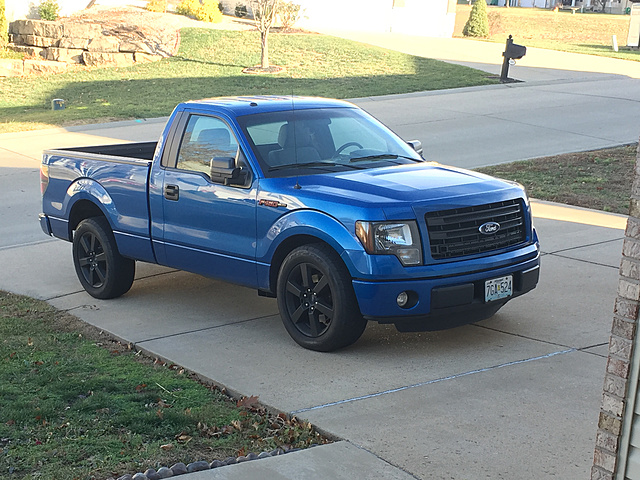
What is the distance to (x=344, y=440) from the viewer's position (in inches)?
205

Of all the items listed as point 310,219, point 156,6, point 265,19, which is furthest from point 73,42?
point 310,219

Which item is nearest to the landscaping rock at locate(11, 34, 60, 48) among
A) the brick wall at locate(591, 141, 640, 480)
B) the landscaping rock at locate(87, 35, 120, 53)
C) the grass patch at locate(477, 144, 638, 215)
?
the landscaping rock at locate(87, 35, 120, 53)

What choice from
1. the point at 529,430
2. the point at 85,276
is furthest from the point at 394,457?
the point at 85,276

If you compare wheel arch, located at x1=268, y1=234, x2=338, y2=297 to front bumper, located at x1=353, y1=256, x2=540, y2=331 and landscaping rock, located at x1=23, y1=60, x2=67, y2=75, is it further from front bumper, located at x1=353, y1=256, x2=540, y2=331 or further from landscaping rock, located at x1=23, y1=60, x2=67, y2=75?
landscaping rock, located at x1=23, y1=60, x2=67, y2=75

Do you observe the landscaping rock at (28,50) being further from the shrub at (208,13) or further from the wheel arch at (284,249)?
the wheel arch at (284,249)

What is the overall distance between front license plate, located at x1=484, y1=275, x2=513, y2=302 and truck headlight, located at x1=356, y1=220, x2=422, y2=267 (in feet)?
2.03

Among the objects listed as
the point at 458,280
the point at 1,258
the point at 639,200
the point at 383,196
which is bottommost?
the point at 1,258

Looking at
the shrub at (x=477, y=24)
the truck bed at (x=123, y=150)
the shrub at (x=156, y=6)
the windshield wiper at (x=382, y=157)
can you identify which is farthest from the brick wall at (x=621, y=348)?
the shrub at (x=477, y=24)

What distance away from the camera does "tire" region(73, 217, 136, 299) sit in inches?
334

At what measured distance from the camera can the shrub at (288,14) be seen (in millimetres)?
32381

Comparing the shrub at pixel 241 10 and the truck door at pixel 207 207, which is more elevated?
the shrub at pixel 241 10

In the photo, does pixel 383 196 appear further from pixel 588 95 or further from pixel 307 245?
pixel 588 95

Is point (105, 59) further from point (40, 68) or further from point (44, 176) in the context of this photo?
point (44, 176)

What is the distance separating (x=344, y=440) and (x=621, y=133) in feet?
45.7
